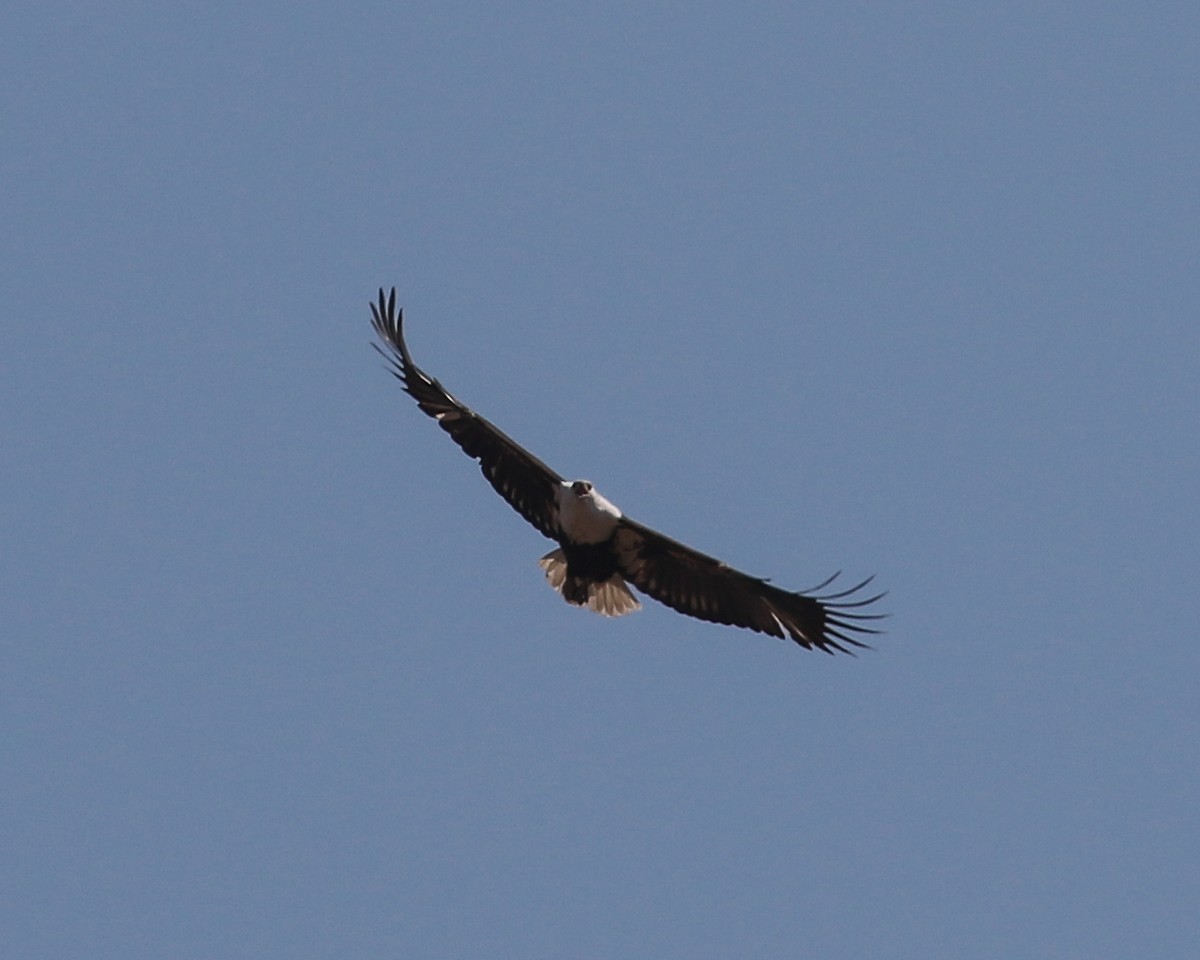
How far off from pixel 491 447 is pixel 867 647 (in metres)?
3.48

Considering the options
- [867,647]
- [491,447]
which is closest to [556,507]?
[491,447]

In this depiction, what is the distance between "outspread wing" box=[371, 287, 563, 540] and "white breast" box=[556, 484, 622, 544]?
12.1 inches

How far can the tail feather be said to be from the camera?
60.4 feet

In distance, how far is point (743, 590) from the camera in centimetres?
1778

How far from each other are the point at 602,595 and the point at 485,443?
158 cm

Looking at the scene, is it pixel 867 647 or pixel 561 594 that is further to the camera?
pixel 561 594

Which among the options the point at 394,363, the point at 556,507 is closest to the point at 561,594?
the point at 556,507

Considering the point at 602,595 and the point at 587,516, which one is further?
the point at 602,595

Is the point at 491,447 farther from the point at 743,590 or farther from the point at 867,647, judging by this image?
the point at 867,647

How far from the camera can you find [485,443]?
18281 millimetres

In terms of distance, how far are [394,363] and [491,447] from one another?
104 cm

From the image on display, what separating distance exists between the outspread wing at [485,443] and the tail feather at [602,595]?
1.52 ft

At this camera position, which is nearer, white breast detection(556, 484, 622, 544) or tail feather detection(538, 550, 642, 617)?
white breast detection(556, 484, 622, 544)

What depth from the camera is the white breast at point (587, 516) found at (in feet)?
58.0
